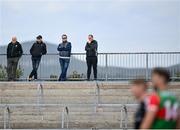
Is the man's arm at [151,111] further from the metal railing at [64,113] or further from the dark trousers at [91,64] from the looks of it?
the dark trousers at [91,64]

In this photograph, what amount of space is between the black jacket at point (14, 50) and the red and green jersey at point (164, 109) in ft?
47.6

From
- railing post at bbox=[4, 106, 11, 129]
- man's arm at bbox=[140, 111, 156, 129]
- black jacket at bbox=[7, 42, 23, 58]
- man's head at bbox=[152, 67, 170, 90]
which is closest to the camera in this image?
man's arm at bbox=[140, 111, 156, 129]

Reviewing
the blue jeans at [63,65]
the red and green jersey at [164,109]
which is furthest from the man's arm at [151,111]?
the blue jeans at [63,65]

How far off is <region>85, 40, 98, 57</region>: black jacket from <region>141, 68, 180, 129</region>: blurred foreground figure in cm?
1356

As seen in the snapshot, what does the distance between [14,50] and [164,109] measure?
1465 centimetres

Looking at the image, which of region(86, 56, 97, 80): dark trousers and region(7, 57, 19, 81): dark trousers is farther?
region(7, 57, 19, 81): dark trousers

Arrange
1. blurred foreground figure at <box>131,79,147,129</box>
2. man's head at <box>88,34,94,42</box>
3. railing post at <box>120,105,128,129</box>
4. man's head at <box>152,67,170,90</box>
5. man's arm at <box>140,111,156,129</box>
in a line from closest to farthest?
man's arm at <box>140,111,156,129</box> → man's head at <box>152,67,170,90</box> → blurred foreground figure at <box>131,79,147,129</box> → railing post at <box>120,105,128,129</box> → man's head at <box>88,34,94,42</box>

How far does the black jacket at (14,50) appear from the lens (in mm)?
21578

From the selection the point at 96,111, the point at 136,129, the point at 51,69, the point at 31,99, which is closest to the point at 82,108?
the point at 96,111

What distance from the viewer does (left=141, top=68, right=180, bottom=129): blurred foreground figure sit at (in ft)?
24.3

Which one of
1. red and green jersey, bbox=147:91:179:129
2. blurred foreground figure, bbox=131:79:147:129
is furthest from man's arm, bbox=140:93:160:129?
blurred foreground figure, bbox=131:79:147:129

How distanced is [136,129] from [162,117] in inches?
26.5

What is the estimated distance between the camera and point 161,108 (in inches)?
→ 295

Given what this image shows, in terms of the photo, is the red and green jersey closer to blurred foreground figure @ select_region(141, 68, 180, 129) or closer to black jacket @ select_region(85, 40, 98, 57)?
blurred foreground figure @ select_region(141, 68, 180, 129)
